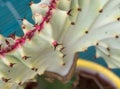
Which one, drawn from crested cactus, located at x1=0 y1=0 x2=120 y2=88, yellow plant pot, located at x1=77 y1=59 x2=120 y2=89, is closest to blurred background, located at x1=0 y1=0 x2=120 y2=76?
yellow plant pot, located at x1=77 y1=59 x2=120 y2=89

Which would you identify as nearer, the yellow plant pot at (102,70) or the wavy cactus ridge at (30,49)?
the wavy cactus ridge at (30,49)

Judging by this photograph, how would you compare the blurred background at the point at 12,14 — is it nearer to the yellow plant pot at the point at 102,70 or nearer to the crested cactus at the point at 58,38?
the yellow plant pot at the point at 102,70

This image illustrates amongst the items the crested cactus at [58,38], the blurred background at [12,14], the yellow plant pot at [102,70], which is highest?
the crested cactus at [58,38]

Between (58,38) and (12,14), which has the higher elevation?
(58,38)

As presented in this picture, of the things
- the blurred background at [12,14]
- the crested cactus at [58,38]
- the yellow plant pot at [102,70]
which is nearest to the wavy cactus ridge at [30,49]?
the crested cactus at [58,38]

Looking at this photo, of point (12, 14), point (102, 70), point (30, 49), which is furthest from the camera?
point (12, 14)

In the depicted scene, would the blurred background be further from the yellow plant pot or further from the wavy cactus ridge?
the wavy cactus ridge

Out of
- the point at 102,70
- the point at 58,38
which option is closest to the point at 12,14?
the point at 102,70

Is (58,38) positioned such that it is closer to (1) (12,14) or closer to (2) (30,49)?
(2) (30,49)
